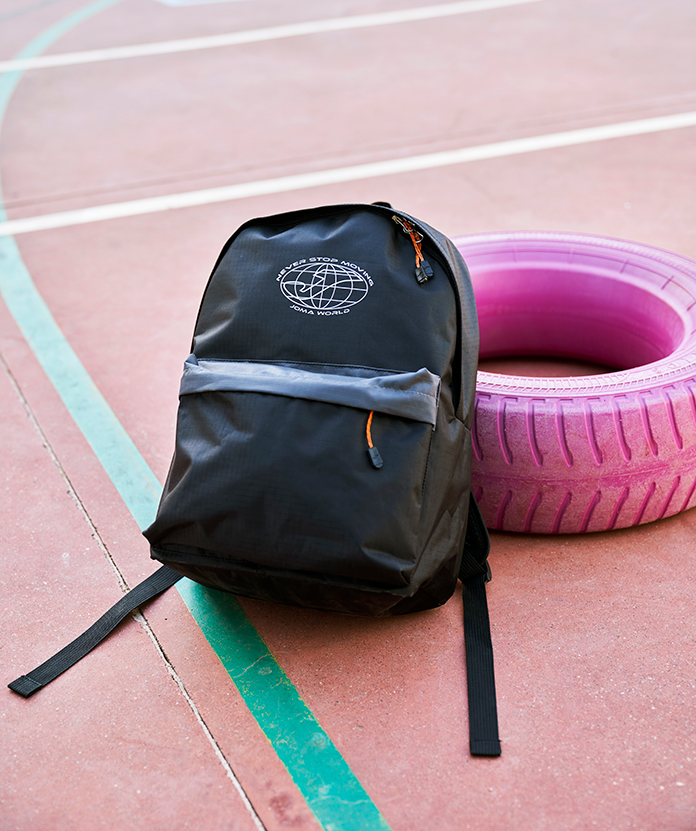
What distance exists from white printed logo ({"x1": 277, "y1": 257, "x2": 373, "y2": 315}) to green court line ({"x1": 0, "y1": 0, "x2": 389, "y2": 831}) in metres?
0.87

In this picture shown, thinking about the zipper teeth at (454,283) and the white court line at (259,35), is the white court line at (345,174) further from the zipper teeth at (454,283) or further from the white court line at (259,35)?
the white court line at (259,35)

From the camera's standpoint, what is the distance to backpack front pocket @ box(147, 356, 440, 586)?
179cm

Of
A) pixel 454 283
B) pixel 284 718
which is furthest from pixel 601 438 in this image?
pixel 284 718

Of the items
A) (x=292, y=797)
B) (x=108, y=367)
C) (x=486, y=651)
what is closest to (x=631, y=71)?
(x=108, y=367)

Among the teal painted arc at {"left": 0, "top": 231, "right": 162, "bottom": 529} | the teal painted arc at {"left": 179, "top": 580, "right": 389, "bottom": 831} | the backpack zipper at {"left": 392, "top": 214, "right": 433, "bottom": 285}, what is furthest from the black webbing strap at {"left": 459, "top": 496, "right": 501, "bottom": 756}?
the teal painted arc at {"left": 0, "top": 231, "right": 162, "bottom": 529}

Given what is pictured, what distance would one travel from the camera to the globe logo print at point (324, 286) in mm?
2002

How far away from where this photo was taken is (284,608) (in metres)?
2.21

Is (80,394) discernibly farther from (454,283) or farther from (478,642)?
(478,642)

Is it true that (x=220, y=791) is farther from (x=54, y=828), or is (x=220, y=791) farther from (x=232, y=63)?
(x=232, y=63)

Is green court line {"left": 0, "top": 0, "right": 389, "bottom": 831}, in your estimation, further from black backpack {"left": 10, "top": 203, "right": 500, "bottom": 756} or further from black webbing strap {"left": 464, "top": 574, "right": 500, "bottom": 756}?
black webbing strap {"left": 464, "top": 574, "right": 500, "bottom": 756}

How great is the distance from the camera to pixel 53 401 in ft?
10.4

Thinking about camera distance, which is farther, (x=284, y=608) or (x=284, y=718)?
(x=284, y=608)

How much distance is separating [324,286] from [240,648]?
97 cm

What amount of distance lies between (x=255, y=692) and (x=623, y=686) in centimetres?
90
